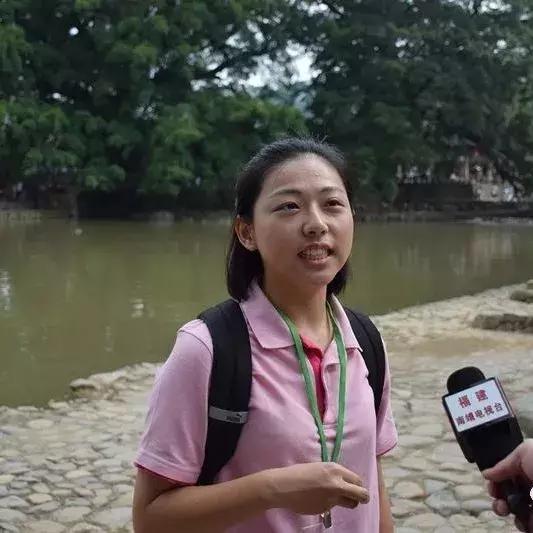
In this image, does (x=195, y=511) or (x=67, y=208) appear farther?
(x=67, y=208)

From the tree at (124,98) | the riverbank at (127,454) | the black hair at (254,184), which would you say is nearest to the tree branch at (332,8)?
the tree at (124,98)

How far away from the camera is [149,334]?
755 cm

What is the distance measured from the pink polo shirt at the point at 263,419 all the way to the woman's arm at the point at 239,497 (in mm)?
37

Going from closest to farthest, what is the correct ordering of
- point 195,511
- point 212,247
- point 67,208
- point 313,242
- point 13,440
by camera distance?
point 195,511 < point 313,242 < point 13,440 < point 212,247 < point 67,208

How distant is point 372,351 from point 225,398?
1.09 ft

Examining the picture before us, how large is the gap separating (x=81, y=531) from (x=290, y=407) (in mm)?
1944

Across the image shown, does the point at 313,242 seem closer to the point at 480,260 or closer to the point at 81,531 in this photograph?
the point at 81,531

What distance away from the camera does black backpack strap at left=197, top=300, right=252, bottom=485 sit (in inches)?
45.7

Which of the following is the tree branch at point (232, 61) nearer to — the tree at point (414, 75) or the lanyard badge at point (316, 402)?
the tree at point (414, 75)

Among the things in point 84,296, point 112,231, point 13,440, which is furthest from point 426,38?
point 13,440

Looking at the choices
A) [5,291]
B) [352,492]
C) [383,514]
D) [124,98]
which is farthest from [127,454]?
[124,98]

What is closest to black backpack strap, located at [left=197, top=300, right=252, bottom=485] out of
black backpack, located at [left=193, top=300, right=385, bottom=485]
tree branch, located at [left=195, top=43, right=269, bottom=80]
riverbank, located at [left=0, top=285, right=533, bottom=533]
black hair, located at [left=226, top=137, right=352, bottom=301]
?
black backpack, located at [left=193, top=300, right=385, bottom=485]

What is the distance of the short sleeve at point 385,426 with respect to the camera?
141 cm

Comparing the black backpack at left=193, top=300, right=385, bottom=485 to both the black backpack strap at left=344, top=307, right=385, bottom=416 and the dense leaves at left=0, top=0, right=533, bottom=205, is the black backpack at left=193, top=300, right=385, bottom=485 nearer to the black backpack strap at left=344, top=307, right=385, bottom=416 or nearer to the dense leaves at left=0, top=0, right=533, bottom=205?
the black backpack strap at left=344, top=307, right=385, bottom=416
